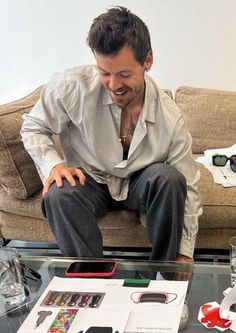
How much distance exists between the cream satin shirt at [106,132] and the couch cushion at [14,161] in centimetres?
9

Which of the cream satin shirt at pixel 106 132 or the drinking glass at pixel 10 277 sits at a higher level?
the cream satin shirt at pixel 106 132

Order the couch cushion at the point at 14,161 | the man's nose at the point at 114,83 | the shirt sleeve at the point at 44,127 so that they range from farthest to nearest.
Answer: the couch cushion at the point at 14,161
the shirt sleeve at the point at 44,127
the man's nose at the point at 114,83

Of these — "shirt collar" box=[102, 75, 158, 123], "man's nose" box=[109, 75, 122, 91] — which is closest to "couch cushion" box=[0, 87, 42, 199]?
"shirt collar" box=[102, 75, 158, 123]

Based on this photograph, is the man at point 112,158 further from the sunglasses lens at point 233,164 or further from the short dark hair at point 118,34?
the sunglasses lens at point 233,164

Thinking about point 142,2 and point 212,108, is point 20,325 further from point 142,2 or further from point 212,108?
point 142,2

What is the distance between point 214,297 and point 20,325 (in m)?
0.48

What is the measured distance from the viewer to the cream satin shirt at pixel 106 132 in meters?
1.52

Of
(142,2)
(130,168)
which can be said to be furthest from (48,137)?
(142,2)

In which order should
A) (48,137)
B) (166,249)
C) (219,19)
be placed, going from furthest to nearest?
(219,19), (48,137), (166,249)

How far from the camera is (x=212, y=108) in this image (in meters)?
2.06

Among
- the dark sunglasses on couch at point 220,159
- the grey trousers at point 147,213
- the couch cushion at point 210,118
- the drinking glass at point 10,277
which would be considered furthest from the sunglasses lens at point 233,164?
the drinking glass at point 10,277

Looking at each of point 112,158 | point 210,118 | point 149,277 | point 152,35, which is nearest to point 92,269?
point 149,277

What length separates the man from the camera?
56.2 inches

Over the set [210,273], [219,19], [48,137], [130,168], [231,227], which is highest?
[219,19]
